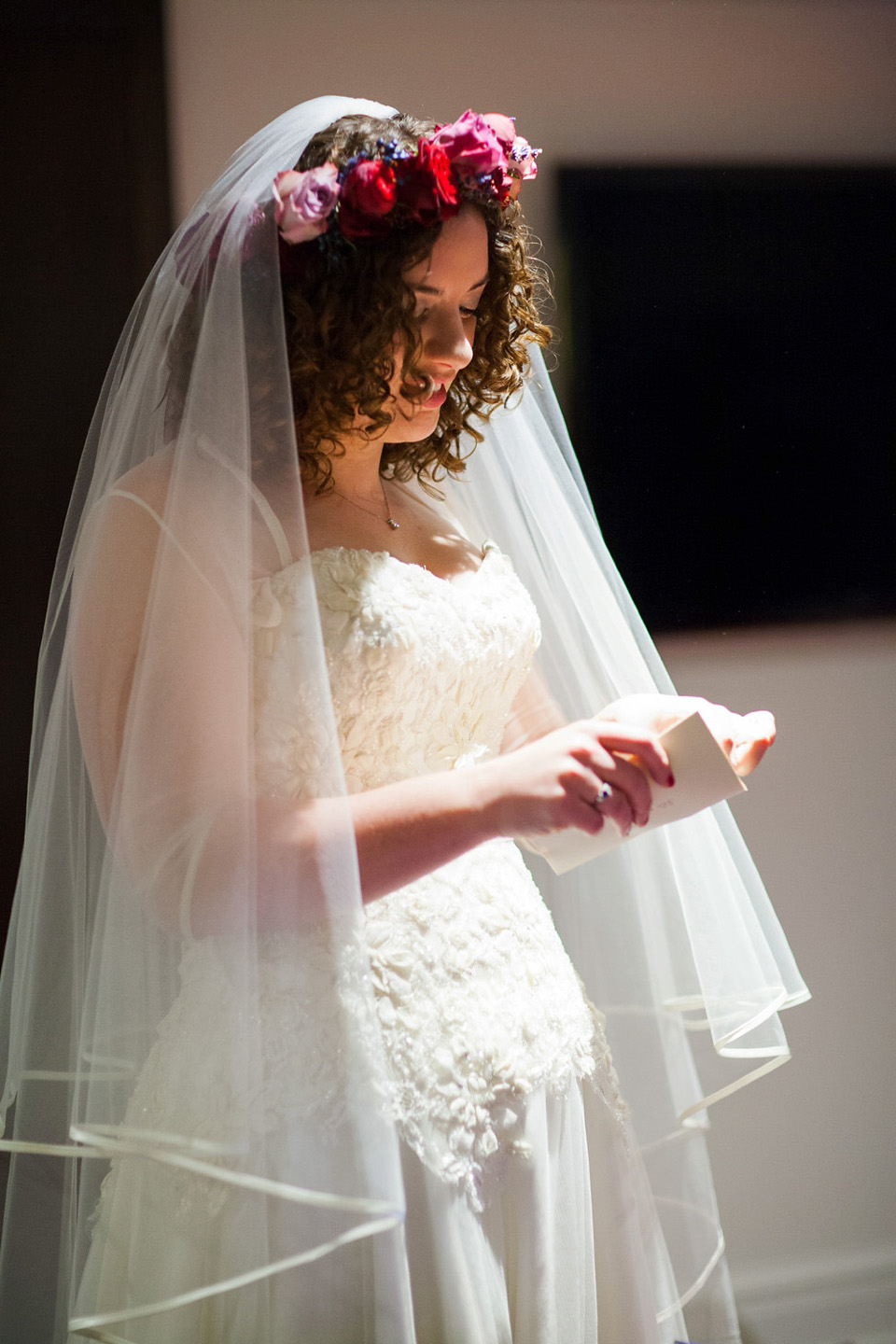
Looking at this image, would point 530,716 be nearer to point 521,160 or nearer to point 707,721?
point 707,721

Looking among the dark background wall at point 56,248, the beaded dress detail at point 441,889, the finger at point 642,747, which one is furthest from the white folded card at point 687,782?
the dark background wall at point 56,248

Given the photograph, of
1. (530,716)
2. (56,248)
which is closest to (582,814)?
(530,716)

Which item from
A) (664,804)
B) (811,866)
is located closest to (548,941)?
(664,804)

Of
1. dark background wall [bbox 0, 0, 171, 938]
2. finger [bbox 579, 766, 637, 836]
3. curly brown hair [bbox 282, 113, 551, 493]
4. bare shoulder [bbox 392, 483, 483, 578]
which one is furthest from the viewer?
dark background wall [bbox 0, 0, 171, 938]

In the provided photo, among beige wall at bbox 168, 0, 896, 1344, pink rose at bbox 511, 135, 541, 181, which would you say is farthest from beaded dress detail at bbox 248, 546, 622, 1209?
beige wall at bbox 168, 0, 896, 1344

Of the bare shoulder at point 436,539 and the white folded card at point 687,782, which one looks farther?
the bare shoulder at point 436,539

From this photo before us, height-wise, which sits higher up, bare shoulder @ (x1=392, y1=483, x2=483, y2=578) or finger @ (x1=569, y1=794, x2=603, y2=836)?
Result: bare shoulder @ (x1=392, y1=483, x2=483, y2=578)

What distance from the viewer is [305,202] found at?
2.75 feet

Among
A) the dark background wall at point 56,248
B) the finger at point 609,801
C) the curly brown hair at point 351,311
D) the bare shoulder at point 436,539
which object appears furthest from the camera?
the dark background wall at point 56,248

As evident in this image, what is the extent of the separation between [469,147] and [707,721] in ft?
1.60

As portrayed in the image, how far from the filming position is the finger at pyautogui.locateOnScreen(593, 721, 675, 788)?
78cm

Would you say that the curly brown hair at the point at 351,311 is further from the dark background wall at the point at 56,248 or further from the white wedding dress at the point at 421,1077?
the dark background wall at the point at 56,248

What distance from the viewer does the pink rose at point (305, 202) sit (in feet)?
2.76

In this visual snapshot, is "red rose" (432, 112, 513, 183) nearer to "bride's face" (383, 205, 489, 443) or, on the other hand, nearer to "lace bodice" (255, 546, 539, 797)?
"bride's face" (383, 205, 489, 443)
